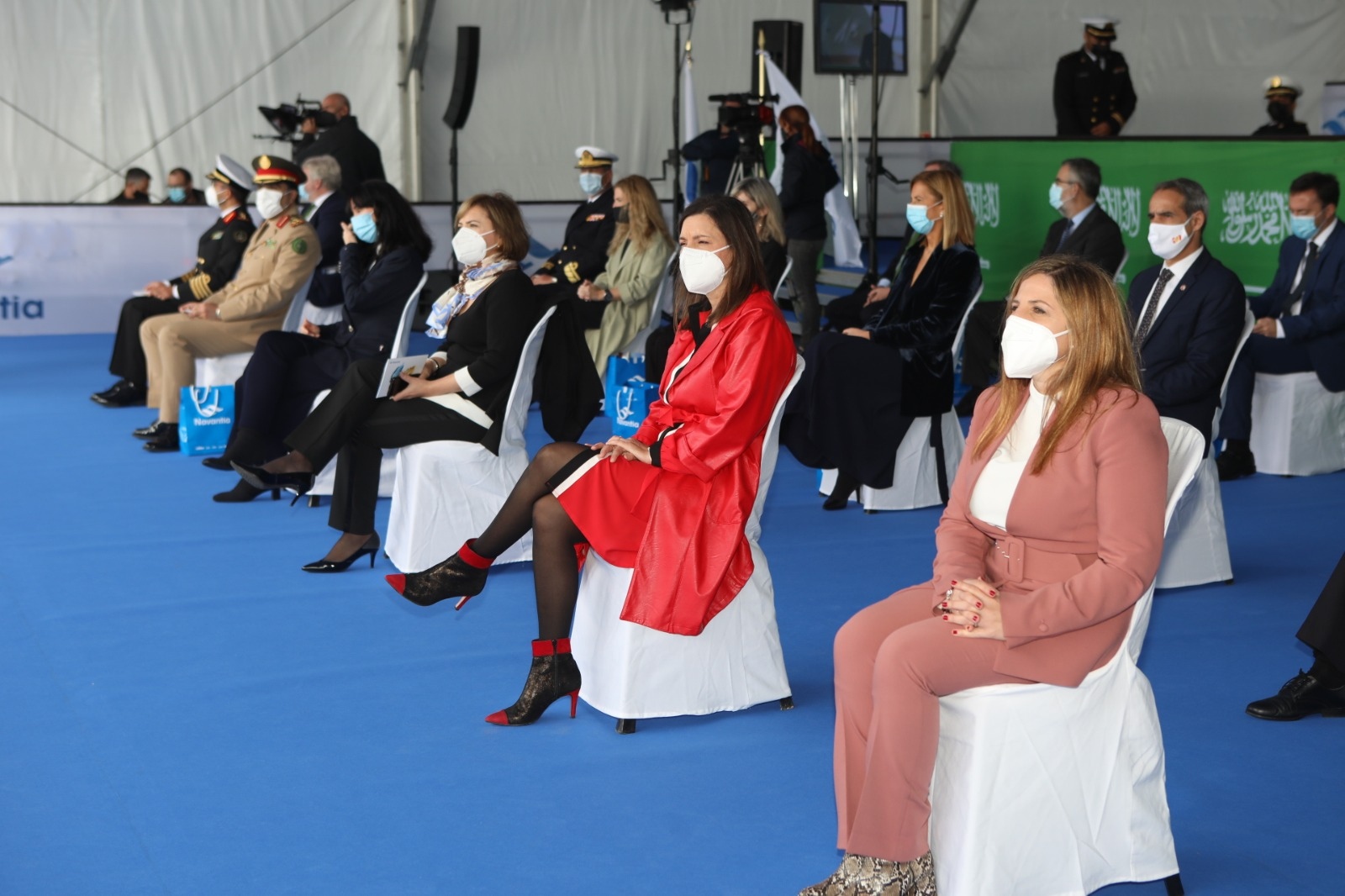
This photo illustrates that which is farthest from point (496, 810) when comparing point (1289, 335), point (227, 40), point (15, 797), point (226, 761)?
point (227, 40)

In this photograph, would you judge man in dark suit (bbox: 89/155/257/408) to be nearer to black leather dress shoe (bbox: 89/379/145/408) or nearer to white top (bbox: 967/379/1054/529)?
black leather dress shoe (bbox: 89/379/145/408)

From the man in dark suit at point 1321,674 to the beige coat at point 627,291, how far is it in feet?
14.1

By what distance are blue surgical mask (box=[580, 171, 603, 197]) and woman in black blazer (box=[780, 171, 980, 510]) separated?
3.11 m

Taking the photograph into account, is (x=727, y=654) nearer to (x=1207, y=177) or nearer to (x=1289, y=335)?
(x=1289, y=335)

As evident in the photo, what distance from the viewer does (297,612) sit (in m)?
4.36

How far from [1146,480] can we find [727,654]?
1314mm

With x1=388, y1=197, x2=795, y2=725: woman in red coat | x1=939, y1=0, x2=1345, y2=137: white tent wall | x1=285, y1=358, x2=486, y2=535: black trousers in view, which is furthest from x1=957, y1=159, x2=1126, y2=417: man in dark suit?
x1=939, y1=0, x2=1345, y2=137: white tent wall

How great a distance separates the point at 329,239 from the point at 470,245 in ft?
7.95

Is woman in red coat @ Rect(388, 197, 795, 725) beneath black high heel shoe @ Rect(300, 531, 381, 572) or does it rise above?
above

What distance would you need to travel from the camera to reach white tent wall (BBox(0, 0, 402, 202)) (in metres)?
12.5

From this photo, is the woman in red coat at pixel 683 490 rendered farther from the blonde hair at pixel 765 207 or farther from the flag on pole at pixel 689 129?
the flag on pole at pixel 689 129

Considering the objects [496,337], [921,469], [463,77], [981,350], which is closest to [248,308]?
[496,337]

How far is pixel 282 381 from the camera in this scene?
5664mm

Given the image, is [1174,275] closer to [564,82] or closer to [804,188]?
[804,188]
